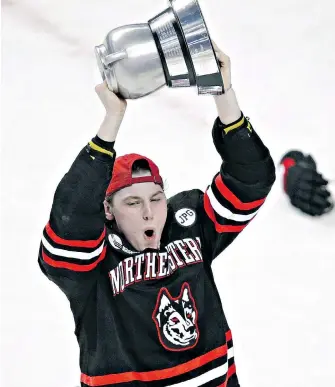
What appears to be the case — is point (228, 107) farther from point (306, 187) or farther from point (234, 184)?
point (306, 187)

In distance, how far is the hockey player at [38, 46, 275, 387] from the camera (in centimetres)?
143

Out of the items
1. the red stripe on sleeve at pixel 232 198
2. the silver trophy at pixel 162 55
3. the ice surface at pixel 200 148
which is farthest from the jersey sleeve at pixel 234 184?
the ice surface at pixel 200 148

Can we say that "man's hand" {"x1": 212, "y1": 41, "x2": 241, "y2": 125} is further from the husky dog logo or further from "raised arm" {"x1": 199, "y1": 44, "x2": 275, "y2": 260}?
the husky dog logo

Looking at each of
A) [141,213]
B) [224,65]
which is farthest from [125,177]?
[224,65]

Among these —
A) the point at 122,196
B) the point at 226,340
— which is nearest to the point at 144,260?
the point at 122,196

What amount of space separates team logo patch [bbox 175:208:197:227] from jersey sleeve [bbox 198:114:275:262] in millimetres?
24

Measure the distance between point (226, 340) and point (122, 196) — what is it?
364 mm

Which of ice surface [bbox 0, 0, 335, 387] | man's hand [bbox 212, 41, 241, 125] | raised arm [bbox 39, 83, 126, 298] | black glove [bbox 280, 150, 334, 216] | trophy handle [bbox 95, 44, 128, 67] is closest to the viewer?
trophy handle [bbox 95, 44, 128, 67]

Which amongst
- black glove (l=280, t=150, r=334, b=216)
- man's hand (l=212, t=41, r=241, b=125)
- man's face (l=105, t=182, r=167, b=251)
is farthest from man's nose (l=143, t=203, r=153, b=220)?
black glove (l=280, t=150, r=334, b=216)

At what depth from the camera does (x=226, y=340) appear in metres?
1.56

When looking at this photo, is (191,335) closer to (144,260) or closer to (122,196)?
(144,260)

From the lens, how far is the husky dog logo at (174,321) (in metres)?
1.46

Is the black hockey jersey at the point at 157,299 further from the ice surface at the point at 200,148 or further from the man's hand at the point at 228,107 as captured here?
the ice surface at the point at 200,148

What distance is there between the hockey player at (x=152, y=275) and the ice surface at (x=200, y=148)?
1.97 feet
